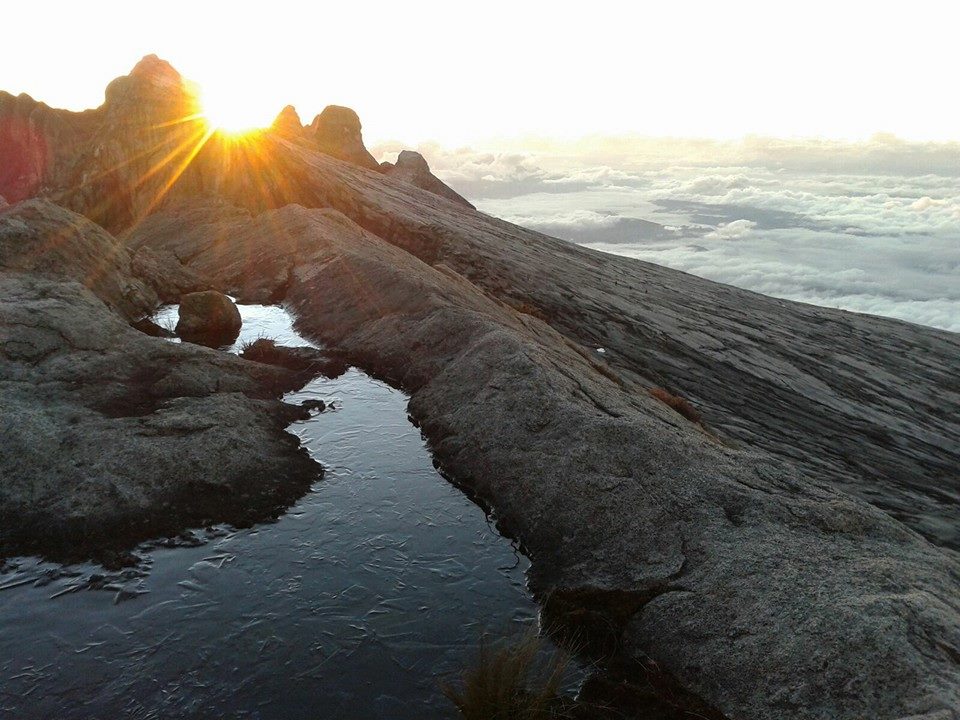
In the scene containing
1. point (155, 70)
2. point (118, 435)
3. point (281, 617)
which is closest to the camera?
point (281, 617)

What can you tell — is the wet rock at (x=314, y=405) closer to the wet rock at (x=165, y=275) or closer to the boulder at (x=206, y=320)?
the boulder at (x=206, y=320)

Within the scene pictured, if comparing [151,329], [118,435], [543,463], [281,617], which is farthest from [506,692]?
[151,329]

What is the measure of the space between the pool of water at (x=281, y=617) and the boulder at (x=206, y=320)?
17.6m

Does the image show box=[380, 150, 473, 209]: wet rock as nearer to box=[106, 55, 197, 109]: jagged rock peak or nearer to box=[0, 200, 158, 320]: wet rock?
box=[106, 55, 197, 109]: jagged rock peak

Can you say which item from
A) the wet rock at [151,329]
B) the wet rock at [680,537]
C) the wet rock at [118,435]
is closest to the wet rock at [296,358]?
the wet rock at [680,537]

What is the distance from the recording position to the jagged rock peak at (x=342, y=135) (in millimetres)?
146625

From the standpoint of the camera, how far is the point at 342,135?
149m

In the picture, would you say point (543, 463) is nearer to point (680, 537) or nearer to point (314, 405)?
point (680, 537)

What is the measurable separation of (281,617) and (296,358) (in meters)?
18.0

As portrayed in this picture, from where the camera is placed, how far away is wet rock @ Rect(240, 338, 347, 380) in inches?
1182

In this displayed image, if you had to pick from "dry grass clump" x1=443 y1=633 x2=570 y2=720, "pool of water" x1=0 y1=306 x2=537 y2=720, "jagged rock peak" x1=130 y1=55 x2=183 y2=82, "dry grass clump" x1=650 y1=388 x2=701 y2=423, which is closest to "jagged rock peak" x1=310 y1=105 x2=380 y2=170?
"jagged rock peak" x1=130 y1=55 x2=183 y2=82

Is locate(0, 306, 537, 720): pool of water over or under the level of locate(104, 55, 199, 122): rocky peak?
under

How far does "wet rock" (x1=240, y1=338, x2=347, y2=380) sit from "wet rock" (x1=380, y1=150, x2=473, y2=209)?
360 ft

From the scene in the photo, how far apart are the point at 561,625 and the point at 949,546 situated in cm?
2813
